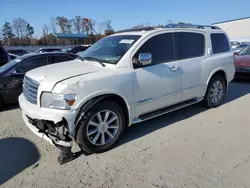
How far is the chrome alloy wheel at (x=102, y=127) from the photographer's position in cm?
325

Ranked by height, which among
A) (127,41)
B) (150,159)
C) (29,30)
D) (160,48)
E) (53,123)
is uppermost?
(29,30)

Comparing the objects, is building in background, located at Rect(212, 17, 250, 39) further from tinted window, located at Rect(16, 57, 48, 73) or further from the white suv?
tinted window, located at Rect(16, 57, 48, 73)

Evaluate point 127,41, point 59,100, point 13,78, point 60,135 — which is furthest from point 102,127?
point 13,78

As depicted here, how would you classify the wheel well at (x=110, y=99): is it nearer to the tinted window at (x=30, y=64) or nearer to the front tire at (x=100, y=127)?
the front tire at (x=100, y=127)

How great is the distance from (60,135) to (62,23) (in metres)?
63.6

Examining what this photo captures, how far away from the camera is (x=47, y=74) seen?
3314mm

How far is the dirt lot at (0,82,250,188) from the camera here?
8.83 feet

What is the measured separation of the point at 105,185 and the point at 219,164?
1.61 meters

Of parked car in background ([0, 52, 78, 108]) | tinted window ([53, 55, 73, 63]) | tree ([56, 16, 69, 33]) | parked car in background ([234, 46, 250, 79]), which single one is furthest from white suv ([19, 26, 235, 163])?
tree ([56, 16, 69, 33])

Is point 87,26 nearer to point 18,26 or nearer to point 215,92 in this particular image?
point 18,26

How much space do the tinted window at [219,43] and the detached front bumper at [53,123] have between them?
3891 millimetres

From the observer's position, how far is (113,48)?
155 inches

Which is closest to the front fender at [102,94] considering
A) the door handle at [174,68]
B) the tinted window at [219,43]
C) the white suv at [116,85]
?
the white suv at [116,85]

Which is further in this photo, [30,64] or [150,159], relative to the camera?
[30,64]
